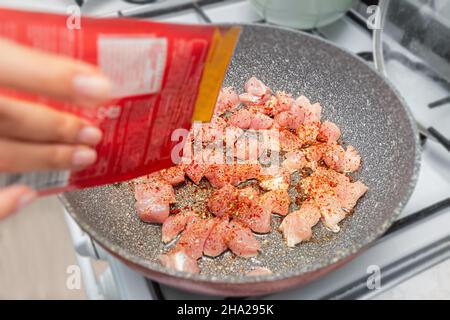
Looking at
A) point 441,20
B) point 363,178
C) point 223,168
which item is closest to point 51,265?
point 223,168

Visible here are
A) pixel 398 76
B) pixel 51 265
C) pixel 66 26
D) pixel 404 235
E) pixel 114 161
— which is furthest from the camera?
pixel 51 265

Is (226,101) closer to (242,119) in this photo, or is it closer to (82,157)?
(242,119)

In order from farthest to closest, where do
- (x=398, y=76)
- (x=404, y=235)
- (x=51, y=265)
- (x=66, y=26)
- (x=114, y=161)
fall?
(x=51, y=265), (x=398, y=76), (x=404, y=235), (x=114, y=161), (x=66, y=26)

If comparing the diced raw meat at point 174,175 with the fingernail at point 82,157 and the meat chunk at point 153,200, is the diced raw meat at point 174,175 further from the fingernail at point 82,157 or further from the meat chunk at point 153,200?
the fingernail at point 82,157

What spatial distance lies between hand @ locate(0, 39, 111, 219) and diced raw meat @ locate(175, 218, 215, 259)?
302 millimetres

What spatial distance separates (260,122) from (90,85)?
2.04 ft

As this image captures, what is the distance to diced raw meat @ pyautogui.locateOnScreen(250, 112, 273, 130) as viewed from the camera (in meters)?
1.01

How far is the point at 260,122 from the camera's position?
3.31ft

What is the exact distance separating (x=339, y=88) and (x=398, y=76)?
0.53 feet

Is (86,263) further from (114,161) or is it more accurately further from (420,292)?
(420,292)

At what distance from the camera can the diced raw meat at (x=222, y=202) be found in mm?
850

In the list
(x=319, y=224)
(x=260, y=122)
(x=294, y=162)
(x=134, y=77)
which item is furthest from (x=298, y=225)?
(x=134, y=77)

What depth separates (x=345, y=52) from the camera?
0.97 m

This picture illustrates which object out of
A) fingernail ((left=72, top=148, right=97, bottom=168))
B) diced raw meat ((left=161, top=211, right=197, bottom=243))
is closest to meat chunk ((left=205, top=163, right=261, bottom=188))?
diced raw meat ((left=161, top=211, right=197, bottom=243))
